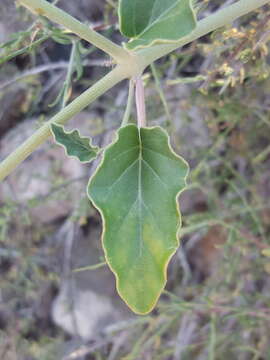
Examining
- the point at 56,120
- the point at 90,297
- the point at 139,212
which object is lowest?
the point at 90,297

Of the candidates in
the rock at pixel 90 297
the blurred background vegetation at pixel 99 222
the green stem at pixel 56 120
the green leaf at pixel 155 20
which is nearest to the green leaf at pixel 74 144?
the green stem at pixel 56 120

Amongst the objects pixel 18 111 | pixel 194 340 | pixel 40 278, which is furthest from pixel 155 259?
pixel 18 111

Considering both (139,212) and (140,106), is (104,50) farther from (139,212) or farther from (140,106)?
(139,212)

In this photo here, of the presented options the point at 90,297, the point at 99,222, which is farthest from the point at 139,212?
the point at 90,297

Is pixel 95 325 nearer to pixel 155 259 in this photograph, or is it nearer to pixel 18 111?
pixel 18 111

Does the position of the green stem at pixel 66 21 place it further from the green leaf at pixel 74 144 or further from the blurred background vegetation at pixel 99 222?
the blurred background vegetation at pixel 99 222

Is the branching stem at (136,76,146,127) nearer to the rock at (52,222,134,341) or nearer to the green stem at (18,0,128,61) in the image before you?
the green stem at (18,0,128,61)

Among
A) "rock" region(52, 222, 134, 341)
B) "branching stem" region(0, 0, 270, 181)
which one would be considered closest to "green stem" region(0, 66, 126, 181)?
"branching stem" region(0, 0, 270, 181)
